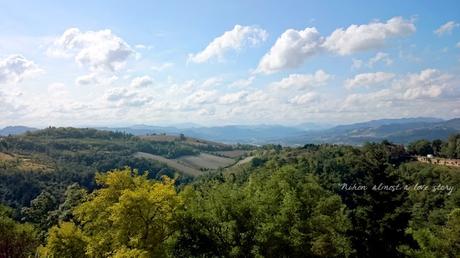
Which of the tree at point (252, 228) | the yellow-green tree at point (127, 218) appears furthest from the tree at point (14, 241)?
the tree at point (252, 228)

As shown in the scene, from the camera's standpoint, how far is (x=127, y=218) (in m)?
33.4

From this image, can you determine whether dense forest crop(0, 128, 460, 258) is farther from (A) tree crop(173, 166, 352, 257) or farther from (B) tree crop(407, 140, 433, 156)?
(B) tree crop(407, 140, 433, 156)

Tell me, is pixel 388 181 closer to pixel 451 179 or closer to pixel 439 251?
pixel 439 251

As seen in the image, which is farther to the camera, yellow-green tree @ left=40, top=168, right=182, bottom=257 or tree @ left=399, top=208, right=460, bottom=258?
yellow-green tree @ left=40, top=168, right=182, bottom=257

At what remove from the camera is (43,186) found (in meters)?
184

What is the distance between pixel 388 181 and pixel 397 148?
343 feet

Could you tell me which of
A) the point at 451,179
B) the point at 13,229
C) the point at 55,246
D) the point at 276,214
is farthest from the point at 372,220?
the point at 451,179

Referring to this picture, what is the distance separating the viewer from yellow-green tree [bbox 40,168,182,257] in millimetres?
33031

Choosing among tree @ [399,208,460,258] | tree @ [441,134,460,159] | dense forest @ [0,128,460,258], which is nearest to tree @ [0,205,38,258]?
dense forest @ [0,128,460,258]

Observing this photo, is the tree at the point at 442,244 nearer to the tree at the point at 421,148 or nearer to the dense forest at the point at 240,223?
the dense forest at the point at 240,223

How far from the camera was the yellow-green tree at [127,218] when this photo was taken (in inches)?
1300

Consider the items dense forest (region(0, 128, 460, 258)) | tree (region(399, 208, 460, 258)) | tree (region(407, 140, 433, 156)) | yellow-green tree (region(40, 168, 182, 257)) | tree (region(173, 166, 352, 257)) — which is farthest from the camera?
tree (region(407, 140, 433, 156))

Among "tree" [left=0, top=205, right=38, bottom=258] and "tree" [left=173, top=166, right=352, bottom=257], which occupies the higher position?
"tree" [left=173, top=166, right=352, bottom=257]

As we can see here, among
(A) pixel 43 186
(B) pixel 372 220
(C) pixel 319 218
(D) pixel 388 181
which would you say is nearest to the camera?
(C) pixel 319 218
